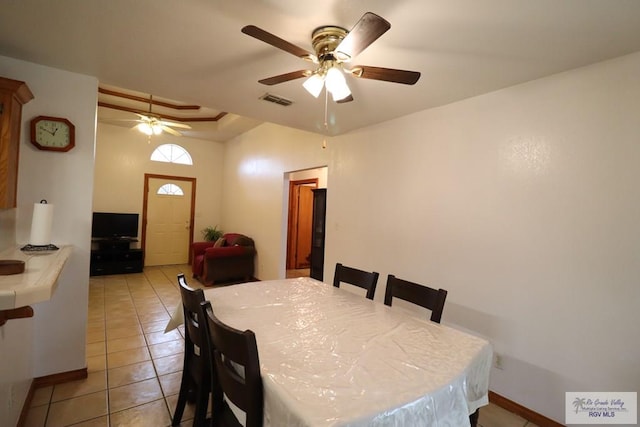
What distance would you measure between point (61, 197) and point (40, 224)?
363 mm

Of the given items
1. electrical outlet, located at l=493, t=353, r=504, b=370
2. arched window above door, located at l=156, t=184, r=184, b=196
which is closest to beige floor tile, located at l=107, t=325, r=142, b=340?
electrical outlet, located at l=493, t=353, r=504, b=370

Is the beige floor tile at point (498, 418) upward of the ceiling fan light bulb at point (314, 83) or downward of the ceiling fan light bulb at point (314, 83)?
downward

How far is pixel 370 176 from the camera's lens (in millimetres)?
3293

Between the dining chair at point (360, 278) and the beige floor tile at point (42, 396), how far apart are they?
219cm

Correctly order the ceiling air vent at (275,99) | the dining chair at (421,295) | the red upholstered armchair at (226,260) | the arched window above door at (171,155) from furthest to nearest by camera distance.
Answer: the arched window above door at (171,155) → the red upholstered armchair at (226,260) → the ceiling air vent at (275,99) → the dining chair at (421,295)

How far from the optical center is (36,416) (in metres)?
1.84

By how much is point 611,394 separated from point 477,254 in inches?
42.5

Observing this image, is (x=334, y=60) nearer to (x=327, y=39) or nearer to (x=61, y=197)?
(x=327, y=39)

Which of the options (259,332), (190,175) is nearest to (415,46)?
(259,332)

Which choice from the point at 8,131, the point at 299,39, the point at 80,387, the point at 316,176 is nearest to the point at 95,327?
the point at 80,387

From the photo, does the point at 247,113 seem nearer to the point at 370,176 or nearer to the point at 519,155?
the point at 370,176

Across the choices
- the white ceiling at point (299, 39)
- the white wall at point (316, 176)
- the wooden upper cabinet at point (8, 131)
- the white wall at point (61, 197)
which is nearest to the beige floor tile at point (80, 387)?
the white wall at point (61, 197)

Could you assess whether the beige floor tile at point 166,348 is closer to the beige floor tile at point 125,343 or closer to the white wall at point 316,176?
the beige floor tile at point 125,343

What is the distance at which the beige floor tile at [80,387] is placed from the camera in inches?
80.9
